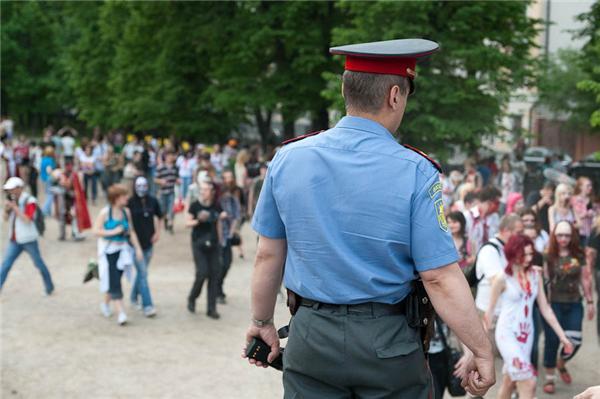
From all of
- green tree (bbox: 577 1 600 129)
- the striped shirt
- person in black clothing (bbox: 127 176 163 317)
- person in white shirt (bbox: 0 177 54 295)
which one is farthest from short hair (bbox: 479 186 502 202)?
the striped shirt

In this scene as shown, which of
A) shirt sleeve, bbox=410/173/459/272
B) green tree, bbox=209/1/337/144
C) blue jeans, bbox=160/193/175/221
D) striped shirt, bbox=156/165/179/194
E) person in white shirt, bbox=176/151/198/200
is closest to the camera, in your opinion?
shirt sleeve, bbox=410/173/459/272

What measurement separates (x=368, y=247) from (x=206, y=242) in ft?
29.2

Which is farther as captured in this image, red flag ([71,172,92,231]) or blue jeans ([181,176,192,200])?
blue jeans ([181,176,192,200])

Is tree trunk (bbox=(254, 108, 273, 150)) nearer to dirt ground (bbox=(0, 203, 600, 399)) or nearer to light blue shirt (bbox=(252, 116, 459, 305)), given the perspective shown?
dirt ground (bbox=(0, 203, 600, 399))

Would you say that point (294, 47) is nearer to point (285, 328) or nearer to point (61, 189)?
point (61, 189)

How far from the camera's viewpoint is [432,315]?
3.38 m

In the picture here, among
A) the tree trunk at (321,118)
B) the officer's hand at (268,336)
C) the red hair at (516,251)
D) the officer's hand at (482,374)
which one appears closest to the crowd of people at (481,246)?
the red hair at (516,251)

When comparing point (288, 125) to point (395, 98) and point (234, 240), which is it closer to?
point (234, 240)

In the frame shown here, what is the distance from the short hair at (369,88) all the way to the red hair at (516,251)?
14.6ft

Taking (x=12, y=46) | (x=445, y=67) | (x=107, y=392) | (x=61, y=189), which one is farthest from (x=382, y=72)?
(x=12, y=46)

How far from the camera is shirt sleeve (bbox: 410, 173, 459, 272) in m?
3.14

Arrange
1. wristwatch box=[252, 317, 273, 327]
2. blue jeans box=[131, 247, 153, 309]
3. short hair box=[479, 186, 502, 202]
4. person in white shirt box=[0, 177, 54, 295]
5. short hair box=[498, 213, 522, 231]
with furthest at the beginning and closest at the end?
1. person in white shirt box=[0, 177, 54, 295]
2. blue jeans box=[131, 247, 153, 309]
3. short hair box=[479, 186, 502, 202]
4. short hair box=[498, 213, 522, 231]
5. wristwatch box=[252, 317, 273, 327]

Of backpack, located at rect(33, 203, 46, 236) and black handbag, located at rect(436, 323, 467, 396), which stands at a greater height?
black handbag, located at rect(436, 323, 467, 396)

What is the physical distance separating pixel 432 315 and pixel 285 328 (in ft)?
2.32
